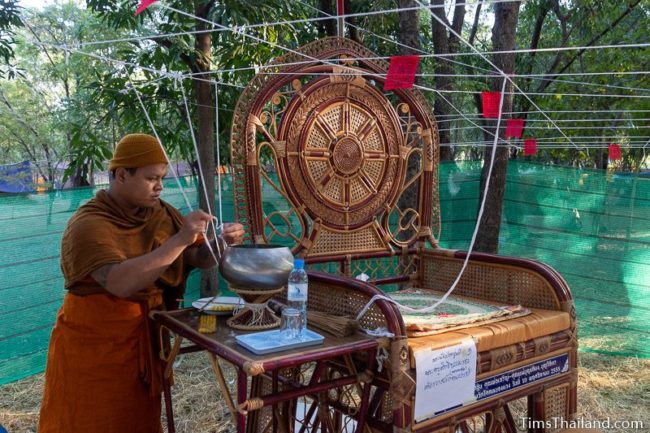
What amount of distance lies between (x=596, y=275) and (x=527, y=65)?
539cm

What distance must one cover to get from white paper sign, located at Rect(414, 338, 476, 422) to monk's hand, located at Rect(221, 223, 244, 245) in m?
0.84

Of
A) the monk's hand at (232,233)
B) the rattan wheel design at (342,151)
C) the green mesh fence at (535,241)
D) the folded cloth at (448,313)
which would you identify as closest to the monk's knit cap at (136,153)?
the monk's hand at (232,233)

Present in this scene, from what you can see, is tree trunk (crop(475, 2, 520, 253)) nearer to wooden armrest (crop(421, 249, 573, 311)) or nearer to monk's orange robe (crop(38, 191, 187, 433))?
wooden armrest (crop(421, 249, 573, 311))

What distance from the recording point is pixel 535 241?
5.27 metres

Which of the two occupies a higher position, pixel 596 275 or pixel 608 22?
pixel 608 22

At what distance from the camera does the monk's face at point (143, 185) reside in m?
2.09

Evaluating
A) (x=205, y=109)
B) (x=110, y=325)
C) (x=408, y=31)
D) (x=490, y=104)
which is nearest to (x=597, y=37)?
(x=408, y=31)

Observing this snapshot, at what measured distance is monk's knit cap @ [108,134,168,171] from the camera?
2.06 metres

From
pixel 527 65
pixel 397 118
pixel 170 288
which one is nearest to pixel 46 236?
pixel 170 288

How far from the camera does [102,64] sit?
1177 centimetres

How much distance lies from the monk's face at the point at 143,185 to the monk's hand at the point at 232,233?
0.97 feet

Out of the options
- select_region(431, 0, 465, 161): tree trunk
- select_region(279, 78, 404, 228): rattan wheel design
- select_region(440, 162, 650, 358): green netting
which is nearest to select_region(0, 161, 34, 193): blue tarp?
select_region(431, 0, 465, 161): tree trunk

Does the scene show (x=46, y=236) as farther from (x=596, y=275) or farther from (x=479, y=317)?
(x=596, y=275)

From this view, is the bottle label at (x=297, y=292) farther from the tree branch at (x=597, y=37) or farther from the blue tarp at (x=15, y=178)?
the blue tarp at (x=15, y=178)
